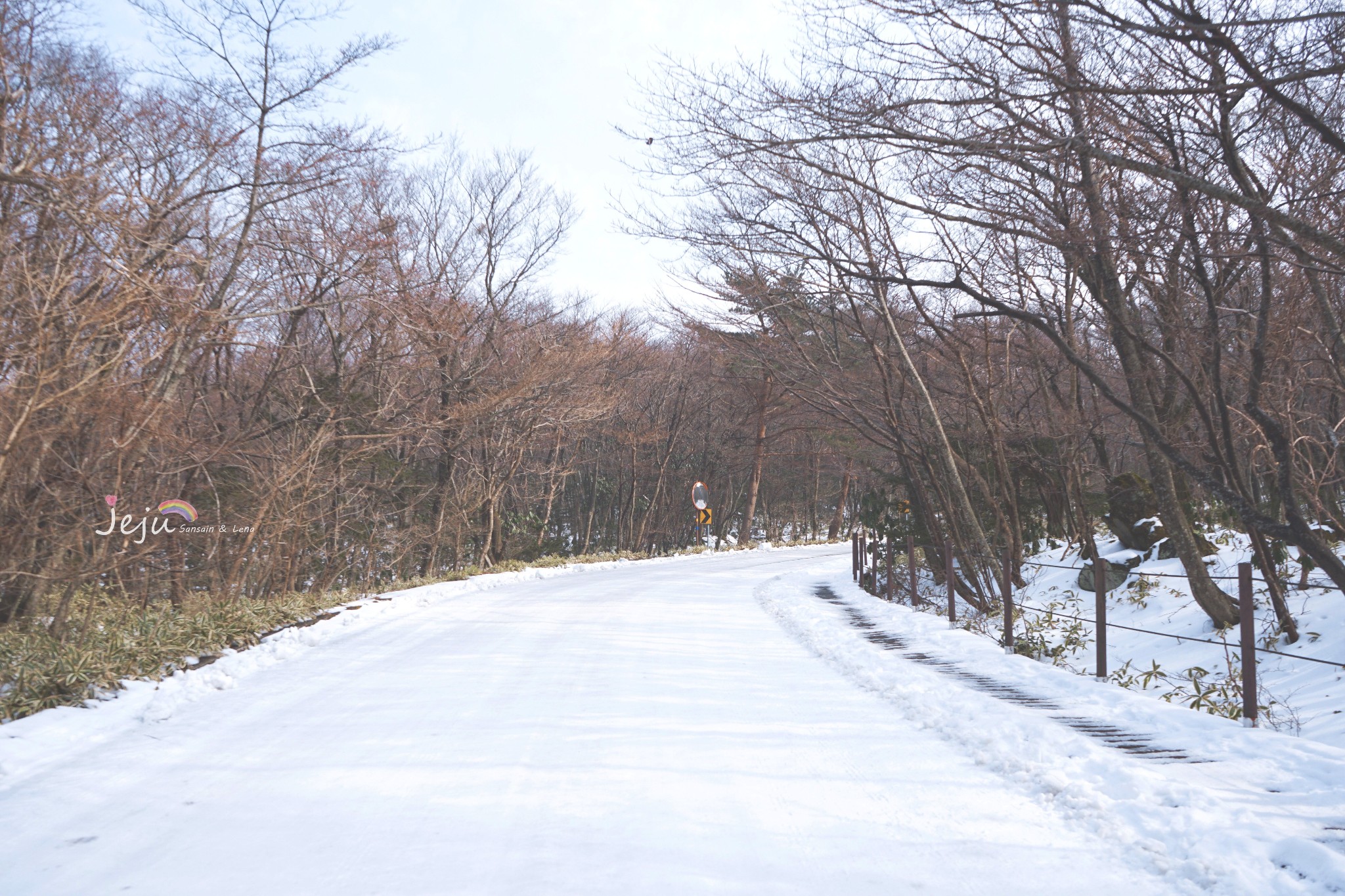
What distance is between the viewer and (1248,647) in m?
6.08

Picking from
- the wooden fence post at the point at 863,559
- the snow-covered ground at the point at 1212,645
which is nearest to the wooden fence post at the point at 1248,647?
the snow-covered ground at the point at 1212,645

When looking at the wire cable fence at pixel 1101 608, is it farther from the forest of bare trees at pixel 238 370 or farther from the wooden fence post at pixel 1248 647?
the forest of bare trees at pixel 238 370

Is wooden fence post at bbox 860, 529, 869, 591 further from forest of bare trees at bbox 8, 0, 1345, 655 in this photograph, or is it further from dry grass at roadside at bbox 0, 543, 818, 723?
dry grass at roadside at bbox 0, 543, 818, 723

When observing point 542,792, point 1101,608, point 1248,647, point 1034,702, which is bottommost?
point 542,792

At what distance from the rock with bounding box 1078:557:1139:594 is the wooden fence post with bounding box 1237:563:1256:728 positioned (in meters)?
7.23

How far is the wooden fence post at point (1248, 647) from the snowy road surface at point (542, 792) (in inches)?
40.3

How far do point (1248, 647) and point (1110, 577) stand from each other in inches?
322

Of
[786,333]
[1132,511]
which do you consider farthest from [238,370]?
[1132,511]

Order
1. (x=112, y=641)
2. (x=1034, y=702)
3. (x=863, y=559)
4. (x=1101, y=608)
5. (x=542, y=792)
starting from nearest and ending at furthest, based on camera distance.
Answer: (x=542, y=792) → (x=1034, y=702) → (x=112, y=641) → (x=1101, y=608) → (x=863, y=559)

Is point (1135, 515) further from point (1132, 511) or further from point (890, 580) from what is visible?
point (890, 580)

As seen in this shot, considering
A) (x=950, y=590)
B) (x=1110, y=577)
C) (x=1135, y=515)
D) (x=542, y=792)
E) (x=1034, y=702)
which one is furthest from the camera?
(x=1135, y=515)

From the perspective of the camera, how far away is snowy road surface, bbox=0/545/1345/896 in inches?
141

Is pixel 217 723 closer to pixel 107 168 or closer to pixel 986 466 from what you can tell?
pixel 107 168

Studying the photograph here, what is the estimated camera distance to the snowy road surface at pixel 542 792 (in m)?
3.57
